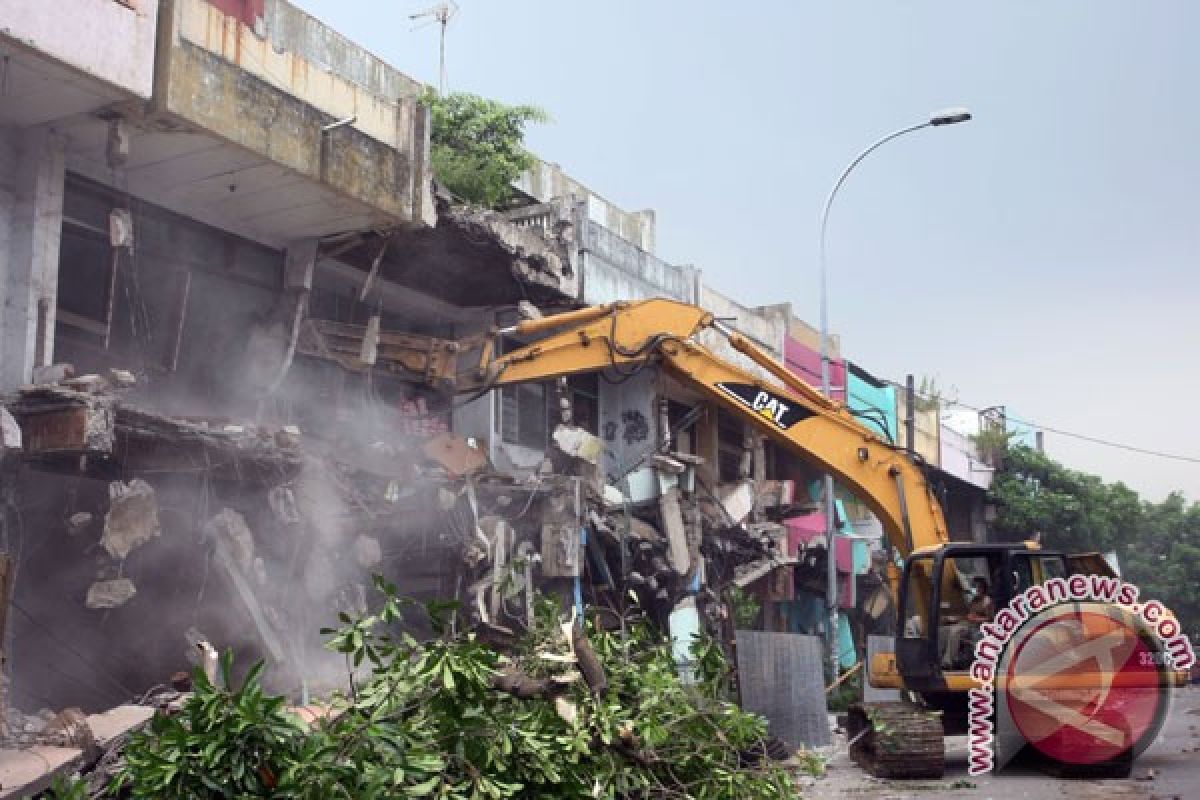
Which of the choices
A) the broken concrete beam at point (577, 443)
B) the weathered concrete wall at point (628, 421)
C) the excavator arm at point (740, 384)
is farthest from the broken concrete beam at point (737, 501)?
the excavator arm at point (740, 384)

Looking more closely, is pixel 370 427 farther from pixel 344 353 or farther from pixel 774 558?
pixel 774 558

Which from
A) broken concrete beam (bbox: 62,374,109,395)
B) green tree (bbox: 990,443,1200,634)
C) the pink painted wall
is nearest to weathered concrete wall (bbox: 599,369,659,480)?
the pink painted wall

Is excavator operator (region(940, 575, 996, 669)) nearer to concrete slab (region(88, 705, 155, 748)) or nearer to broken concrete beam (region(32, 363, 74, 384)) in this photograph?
concrete slab (region(88, 705, 155, 748))

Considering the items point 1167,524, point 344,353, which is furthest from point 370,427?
point 1167,524

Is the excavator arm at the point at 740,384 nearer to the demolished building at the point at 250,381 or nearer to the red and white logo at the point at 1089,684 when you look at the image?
the demolished building at the point at 250,381

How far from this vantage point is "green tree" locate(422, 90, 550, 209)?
64.6 ft

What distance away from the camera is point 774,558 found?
76.2 feet

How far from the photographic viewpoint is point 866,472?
544 inches

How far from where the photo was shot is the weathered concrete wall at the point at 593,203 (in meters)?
25.6

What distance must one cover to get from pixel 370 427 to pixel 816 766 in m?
9.61

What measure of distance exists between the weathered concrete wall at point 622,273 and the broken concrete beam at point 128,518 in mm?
9482

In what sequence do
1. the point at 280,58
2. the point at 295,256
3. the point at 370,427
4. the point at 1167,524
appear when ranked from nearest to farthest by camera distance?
the point at 280,58
the point at 295,256
the point at 370,427
the point at 1167,524

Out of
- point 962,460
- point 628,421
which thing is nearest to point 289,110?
point 628,421

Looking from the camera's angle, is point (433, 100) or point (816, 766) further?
point (433, 100)
